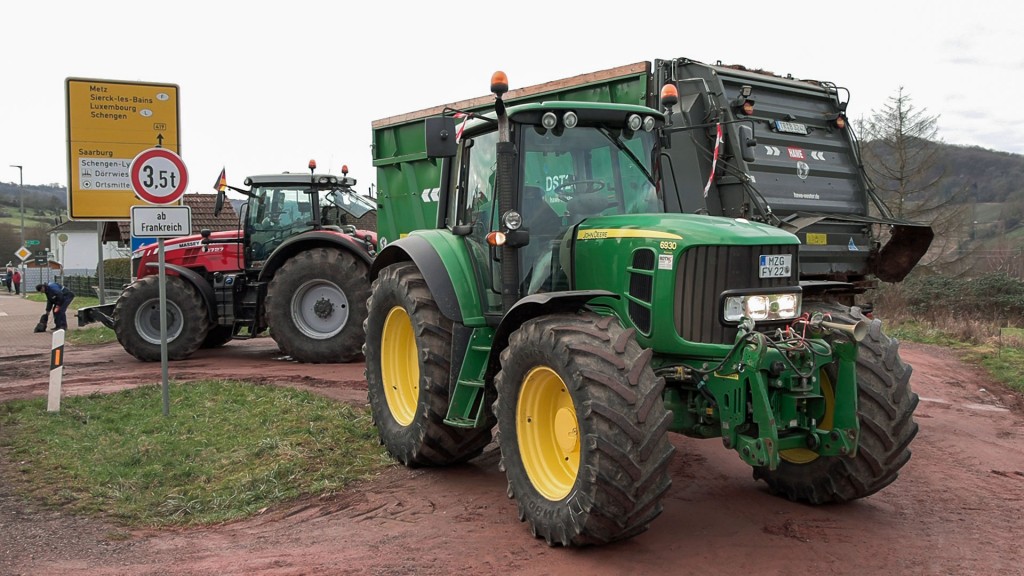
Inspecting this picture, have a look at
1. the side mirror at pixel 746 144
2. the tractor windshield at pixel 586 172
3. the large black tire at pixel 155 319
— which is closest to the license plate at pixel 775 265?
the tractor windshield at pixel 586 172

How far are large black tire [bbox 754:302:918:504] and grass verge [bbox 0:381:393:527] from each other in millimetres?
3174

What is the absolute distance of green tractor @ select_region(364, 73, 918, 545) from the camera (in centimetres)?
451

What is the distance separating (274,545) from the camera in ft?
16.8

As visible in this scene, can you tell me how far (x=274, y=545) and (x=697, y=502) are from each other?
2.66 meters

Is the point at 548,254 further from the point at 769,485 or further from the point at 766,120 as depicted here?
the point at 766,120

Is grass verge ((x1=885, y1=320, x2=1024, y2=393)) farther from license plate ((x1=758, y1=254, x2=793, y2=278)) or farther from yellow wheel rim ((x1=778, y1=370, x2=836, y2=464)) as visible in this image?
license plate ((x1=758, y1=254, x2=793, y2=278))

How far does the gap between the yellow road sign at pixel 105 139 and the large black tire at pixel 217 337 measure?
3360 millimetres

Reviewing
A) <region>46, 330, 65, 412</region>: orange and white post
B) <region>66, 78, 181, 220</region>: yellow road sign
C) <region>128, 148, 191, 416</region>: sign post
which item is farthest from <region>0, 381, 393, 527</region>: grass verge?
<region>66, 78, 181, 220</region>: yellow road sign

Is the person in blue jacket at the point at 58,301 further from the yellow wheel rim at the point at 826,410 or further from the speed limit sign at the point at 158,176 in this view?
the yellow wheel rim at the point at 826,410

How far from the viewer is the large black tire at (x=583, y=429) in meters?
4.37

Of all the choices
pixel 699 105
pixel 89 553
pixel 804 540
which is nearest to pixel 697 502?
pixel 804 540

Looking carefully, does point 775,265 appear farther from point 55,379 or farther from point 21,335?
point 21,335

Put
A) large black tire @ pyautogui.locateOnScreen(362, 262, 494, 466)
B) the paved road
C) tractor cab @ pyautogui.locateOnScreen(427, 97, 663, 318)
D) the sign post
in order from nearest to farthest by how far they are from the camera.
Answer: tractor cab @ pyautogui.locateOnScreen(427, 97, 663, 318) < large black tire @ pyautogui.locateOnScreen(362, 262, 494, 466) < the sign post < the paved road

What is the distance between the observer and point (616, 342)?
4.56m
